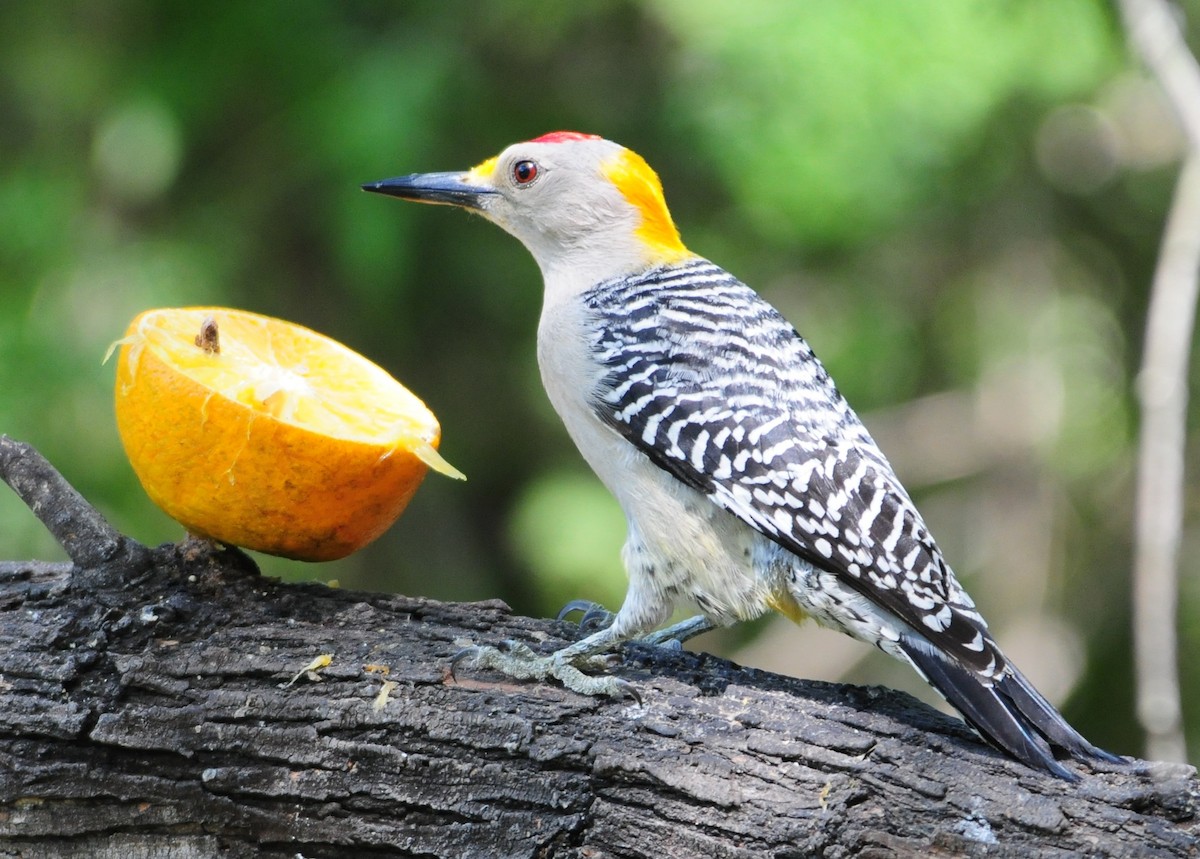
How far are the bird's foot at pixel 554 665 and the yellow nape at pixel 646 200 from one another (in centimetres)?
141

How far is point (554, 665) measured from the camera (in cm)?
322

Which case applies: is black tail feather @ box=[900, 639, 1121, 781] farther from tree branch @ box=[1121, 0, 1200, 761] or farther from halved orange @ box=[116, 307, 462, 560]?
halved orange @ box=[116, 307, 462, 560]

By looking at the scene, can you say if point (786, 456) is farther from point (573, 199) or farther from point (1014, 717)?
point (573, 199)

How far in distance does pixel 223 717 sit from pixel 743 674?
1313mm

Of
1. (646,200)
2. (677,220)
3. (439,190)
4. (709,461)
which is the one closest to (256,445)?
(709,461)

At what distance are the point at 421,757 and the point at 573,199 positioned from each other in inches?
75.1

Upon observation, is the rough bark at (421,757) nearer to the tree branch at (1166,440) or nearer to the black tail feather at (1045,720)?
the black tail feather at (1045,720)

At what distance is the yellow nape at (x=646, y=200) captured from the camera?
4031 mm

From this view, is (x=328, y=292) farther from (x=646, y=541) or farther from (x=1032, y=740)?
(x=1032, y=740)

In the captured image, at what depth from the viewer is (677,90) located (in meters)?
6.49

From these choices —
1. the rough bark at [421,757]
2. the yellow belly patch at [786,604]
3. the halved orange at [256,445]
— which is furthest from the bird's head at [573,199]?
the rough bark at [421,757]

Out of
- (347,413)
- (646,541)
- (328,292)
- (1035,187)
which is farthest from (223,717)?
(1035,187)

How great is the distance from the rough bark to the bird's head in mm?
1394

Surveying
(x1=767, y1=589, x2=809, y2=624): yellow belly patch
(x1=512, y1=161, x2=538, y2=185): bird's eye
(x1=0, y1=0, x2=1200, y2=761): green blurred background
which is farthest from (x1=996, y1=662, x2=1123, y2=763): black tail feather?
(x1=0, y1=0, x2=1200, y2=761): green blurred background
